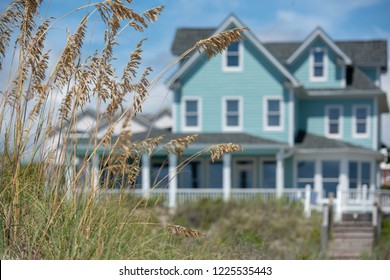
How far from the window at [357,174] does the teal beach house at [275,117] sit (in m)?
0.03

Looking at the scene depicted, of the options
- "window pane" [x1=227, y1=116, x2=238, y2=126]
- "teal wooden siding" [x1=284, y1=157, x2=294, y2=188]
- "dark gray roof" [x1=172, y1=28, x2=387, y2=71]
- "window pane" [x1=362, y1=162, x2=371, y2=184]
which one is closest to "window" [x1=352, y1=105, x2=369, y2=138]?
"window pane" [x1=362, y1=162, x2=371, y2=184]

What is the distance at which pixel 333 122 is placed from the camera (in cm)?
2569

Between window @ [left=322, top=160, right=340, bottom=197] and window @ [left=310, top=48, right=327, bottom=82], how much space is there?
9.00ft

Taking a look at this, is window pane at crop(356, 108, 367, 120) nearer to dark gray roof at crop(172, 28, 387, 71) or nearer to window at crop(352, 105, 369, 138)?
window at crop(352, 105, 369, 138)

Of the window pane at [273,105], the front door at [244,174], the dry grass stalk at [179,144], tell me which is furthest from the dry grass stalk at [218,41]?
the front door at [244,174]

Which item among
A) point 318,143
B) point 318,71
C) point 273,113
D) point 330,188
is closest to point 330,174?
Answer: point 330,188

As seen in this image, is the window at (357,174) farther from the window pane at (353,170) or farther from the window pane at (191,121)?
the window pane at (191,121)

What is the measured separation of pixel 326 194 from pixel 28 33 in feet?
66.3

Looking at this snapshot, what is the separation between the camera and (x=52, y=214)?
15.3ft

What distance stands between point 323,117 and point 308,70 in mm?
1561

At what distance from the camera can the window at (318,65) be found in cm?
2547

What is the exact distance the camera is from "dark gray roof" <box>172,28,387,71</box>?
992 inches
